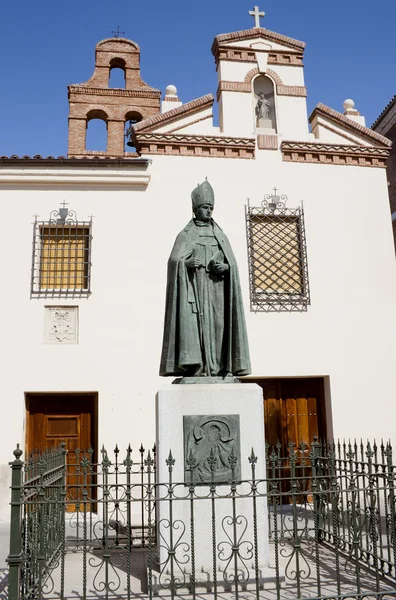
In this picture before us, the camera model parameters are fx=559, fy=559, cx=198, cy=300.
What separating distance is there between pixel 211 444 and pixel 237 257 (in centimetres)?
585

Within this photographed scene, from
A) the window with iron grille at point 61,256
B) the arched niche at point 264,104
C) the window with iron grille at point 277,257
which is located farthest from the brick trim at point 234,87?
the window with iron grille at point 61,256

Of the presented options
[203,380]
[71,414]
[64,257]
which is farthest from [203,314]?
[64,257]

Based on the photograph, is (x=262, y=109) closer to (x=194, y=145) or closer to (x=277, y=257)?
(x=194, y=145)

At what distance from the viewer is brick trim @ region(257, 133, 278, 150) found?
10898 millimetres

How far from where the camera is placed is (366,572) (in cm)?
530

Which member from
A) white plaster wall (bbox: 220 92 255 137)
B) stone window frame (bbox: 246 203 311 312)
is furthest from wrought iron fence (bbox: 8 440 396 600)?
white plaster wall (bbox: 220 92 255 137)

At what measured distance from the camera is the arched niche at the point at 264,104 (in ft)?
36.9

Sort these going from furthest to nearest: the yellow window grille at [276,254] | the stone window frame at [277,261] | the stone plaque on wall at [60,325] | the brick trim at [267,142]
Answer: the brick trim at [267,142] < the yellow window grille at [276,254] < the stone window frame at [277,261] < the stone plaque on wall at [60,325]

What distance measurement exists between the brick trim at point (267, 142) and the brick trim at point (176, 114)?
1.19 m

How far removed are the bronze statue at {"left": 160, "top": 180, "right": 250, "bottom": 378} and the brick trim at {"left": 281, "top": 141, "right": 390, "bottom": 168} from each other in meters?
6.01

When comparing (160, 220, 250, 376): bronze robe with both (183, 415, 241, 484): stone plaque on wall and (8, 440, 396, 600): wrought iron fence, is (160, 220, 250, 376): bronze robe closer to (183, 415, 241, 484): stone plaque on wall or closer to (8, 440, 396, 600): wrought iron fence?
(183, 415, 241, 484): stone plaque on wall

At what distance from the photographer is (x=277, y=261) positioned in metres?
10.5

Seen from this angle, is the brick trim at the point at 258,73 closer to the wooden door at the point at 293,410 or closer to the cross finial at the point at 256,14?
the cross finial at the point at 256,14

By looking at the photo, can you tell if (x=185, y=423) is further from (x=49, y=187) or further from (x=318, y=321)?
(x=49, y=187)
